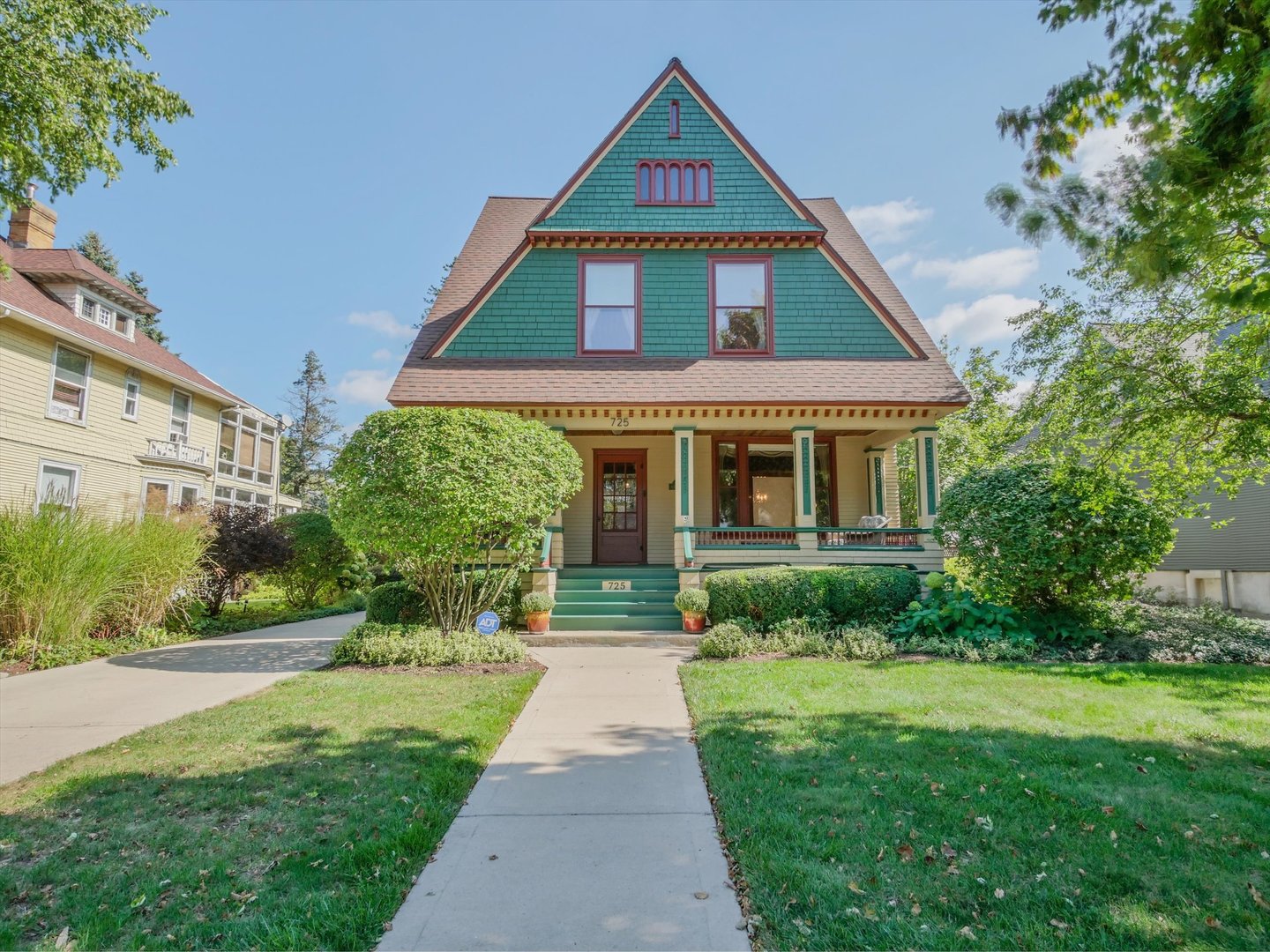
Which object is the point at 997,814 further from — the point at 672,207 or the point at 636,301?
the point at 672,207

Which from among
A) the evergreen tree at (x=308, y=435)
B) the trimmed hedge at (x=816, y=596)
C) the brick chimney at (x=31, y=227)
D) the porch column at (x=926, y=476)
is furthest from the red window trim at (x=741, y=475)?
the evergreen tree at (x=308, y=435)

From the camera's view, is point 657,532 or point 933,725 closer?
point 933,725

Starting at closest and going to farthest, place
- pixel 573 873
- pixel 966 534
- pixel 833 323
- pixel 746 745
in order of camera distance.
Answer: pixel 573 873 → pixel 746 745 → pixel 966 534 → pixel 833 323

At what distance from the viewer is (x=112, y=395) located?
51.8 feet

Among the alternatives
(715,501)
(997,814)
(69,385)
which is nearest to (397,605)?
(715,501)

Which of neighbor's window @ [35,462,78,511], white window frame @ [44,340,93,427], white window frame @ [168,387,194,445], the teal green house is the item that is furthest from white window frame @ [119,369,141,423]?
the teal green house

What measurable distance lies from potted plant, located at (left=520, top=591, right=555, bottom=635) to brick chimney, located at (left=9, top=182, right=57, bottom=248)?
18.1 meters

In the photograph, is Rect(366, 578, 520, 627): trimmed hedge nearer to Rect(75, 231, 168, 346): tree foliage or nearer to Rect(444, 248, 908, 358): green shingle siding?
Rect(444, 248, 908, 358): green shingle siding

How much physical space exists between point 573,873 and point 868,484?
12.2 m

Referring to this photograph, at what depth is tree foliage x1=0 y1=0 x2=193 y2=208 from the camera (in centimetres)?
552

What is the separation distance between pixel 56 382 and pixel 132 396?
7.47ft

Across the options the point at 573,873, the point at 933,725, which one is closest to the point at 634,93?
the point at 933,725

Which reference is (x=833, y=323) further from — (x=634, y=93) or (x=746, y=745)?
(x=746, y=745)

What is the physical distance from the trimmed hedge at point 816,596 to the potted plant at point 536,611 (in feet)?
8.59
